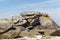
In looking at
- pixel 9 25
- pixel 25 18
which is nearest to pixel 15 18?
pixel 25 18

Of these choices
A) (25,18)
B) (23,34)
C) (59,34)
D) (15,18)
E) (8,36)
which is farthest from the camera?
(25,18)

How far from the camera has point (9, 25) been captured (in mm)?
19078

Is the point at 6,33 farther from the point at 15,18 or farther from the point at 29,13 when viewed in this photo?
the point at 29,13

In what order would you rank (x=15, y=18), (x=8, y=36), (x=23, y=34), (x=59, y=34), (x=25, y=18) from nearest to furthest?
(x=8, y=36) < (x=59, y=34) < (x=23, y=34) < (x=15, y=18) < (x=25, y=18)

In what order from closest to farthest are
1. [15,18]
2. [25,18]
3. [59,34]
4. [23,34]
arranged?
[59,34]
[23,34]
[15,18]
[25,18]

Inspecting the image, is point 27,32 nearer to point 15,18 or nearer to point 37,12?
point 15,18

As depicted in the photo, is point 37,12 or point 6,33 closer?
point 6,33

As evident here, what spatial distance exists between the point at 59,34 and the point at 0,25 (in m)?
4.67

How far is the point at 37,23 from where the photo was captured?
24.1 meters

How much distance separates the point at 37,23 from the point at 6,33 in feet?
20.2

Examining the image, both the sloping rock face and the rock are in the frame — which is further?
the sloping rock face

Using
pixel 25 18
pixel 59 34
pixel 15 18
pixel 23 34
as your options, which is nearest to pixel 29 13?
pixel 25 18

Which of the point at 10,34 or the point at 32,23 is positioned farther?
the point at 32,23

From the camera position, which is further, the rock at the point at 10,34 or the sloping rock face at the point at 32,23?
the sloping rock face at the point at 32,23
